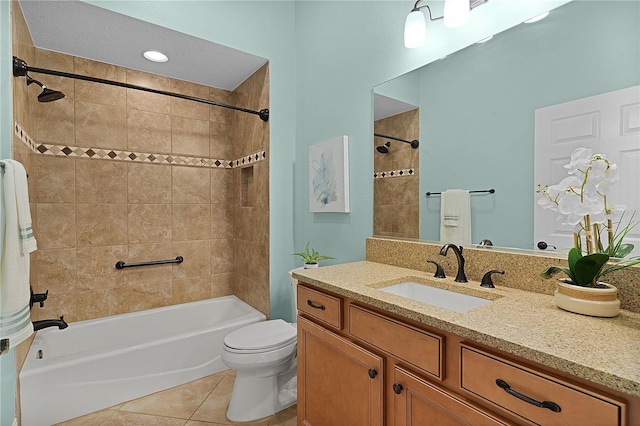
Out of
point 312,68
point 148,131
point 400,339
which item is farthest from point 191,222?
point 400,339

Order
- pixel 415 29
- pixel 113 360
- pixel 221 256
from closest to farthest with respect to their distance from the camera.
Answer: pixel 415 29
pixel 113 360
pixel 221 256

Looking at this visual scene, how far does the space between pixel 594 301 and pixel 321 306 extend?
0.95 m

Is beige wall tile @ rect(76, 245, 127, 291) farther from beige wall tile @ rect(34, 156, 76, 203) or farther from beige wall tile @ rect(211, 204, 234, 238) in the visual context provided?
beige wall tile @ rect(211, 204, 234, 238)

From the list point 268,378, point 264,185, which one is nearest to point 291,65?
point 264,185

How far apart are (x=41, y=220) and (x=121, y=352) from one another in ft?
4.11

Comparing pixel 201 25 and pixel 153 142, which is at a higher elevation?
pixel 201 25

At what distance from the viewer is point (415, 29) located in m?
1.52

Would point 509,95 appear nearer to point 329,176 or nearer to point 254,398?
point 329,176

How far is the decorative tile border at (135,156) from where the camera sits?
7.70 ft

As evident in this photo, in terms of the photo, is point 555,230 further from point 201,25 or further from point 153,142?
point 153,142

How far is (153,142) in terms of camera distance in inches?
111

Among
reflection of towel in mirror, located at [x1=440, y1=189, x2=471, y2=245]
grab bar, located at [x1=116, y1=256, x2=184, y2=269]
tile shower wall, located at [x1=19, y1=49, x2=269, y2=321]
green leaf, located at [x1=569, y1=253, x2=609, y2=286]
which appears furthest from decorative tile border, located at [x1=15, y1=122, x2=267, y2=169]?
green leaf, located at [x1=569, y1=253, x2=609, y2=286]

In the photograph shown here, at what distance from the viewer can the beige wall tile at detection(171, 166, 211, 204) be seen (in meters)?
2.93

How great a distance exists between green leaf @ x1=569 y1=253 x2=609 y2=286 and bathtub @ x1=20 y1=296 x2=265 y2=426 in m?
2.20
